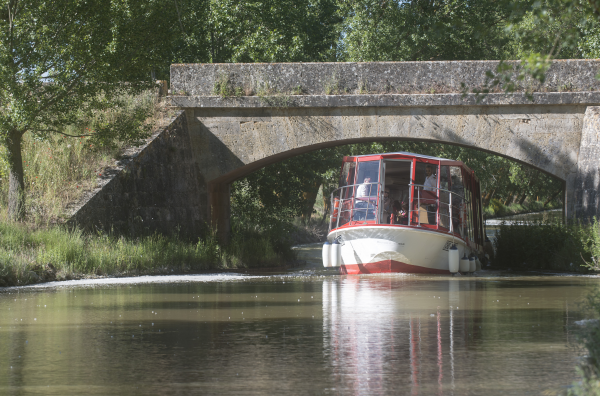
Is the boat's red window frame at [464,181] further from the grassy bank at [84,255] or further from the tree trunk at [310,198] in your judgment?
the tree trunk at [310,198]

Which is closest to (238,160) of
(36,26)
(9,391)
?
(36,26)

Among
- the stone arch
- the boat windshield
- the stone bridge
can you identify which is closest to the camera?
the boat windshield

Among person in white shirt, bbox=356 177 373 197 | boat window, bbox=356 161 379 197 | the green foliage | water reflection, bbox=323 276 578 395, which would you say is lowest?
water reflection, bbox=323 276 578 395

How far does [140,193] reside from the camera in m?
17.9

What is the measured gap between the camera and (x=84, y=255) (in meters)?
14.7

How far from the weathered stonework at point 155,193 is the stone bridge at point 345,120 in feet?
0.14

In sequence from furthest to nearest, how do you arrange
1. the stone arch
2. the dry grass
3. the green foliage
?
the green foliage, the stone arch, the dry grass

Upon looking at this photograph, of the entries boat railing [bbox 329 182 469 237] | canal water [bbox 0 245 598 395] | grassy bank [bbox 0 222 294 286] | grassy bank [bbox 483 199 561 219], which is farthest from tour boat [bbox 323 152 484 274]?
grassy bank [bbox 483 199 561 219]

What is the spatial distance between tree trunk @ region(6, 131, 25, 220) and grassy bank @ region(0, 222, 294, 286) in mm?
705

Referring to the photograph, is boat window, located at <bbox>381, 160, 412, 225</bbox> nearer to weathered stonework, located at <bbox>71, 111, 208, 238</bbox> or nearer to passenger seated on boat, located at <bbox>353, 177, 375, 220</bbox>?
passenger seated on boat, located at <bbox>353, 177, 375, 220</bbox>

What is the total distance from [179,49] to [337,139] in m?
9.65

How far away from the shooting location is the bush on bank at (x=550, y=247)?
56.5ft

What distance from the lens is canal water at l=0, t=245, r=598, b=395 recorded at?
539 cm

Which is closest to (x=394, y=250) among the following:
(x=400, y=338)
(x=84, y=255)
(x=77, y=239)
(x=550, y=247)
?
(x=550, y=247)
